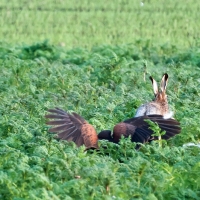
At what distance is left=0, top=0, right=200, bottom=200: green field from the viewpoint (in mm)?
5500

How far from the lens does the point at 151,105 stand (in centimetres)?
822

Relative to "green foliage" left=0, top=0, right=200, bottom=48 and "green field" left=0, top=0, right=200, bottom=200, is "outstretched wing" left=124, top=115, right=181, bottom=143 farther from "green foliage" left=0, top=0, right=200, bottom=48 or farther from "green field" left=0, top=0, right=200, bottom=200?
"green foliage" left=0, top=0, right=200, bottom=48

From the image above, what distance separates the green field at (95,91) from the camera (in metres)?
5.50

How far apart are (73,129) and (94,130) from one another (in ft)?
0.59

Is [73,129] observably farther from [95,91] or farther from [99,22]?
[99,22]

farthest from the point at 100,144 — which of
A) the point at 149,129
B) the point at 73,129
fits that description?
the point at 149,129

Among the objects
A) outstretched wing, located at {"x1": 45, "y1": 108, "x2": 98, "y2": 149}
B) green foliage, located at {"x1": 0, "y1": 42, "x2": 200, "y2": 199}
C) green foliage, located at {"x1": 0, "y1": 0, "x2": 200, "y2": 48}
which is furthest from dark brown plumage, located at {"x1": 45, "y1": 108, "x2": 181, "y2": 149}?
green foliage, located at {"x1": 0, "y1": 0, "x2": 200, "y2": 48}

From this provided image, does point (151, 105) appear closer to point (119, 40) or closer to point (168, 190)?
point (168, 190)

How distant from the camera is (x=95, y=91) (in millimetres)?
10188

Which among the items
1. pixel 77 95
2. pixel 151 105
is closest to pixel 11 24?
pixel 77 95

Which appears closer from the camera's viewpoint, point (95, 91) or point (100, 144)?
point (100, 144)

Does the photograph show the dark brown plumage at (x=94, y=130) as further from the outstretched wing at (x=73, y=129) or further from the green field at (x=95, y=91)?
the green field at (x=95, y=91)

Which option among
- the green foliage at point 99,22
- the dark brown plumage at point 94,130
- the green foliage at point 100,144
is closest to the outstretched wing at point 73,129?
the dark brown plumage at point 94,130

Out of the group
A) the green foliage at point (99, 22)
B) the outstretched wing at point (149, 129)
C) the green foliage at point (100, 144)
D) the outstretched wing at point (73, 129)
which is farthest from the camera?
the green foliage at point (99, 22)
